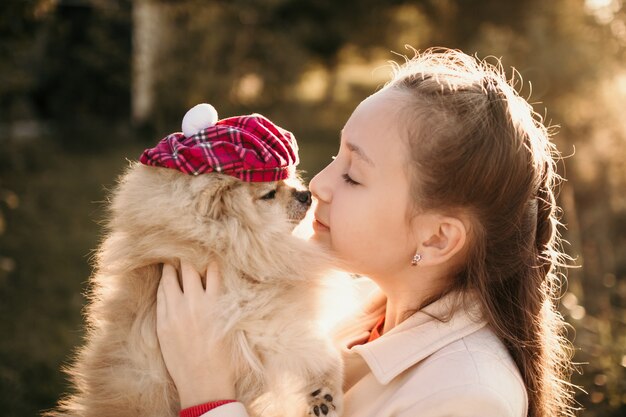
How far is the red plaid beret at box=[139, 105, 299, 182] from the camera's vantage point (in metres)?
2.04

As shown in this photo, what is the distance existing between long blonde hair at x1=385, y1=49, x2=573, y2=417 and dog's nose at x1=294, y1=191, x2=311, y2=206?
44 cm

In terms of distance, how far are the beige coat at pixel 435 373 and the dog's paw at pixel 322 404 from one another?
9 cm

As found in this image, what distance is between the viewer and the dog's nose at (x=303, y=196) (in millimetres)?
2303

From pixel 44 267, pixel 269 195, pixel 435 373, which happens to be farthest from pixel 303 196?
pixel 44 267

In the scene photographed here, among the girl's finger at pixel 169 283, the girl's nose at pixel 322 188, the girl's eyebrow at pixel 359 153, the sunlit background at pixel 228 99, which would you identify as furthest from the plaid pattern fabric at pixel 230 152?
the sunlit background at pixel 228 99

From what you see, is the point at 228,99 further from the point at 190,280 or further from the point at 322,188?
the point at 190,280

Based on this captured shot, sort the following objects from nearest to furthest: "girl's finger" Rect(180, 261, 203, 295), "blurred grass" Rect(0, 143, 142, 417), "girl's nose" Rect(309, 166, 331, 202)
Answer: "girl's finger" Rect(180, 261, 203, 295), "girl's nose" Rect(309, 166, 331, 202), "blurred grass" Rect(0, 143, 142, 417)

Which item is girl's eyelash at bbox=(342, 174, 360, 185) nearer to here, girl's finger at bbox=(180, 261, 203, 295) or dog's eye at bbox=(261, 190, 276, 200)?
dog's eye at bbox=(261, 190, 276, 200)

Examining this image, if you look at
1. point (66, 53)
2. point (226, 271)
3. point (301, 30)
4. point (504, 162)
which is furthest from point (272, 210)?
point (301, 30)

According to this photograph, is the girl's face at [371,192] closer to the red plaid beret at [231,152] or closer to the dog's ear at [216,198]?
the red plaid beret at [231,152]

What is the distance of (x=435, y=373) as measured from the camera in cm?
188

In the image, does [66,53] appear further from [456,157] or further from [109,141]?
[456,157]

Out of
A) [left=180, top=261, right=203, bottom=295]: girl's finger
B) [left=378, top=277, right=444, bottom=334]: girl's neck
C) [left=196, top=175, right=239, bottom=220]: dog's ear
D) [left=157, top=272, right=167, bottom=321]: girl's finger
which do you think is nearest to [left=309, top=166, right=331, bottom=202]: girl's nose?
[left=196, top=175, right=239, bottom=220]: dog's ear

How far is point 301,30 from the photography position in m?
16.8
